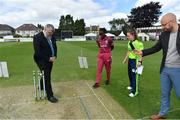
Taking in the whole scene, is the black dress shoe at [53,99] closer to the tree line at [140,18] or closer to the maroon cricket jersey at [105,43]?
the maroon cricket jersey at [105,43]

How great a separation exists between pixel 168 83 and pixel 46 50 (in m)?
3.20

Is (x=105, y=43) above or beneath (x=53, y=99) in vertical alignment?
above

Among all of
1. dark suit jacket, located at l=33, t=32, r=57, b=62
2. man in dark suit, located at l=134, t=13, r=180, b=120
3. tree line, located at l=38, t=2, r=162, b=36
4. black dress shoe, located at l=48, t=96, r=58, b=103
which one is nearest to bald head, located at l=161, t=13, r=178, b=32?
man in dark suit, located at l=134, t=13, r=180, b=120

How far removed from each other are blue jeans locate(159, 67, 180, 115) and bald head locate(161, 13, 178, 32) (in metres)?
0.80

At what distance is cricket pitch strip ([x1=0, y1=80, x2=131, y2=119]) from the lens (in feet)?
20.1

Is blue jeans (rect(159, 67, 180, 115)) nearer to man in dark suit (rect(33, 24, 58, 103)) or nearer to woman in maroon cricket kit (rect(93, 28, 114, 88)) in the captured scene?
man in dark suit (rect(33, 24, 58, 103))

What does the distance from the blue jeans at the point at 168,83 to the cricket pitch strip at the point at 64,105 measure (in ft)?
2.77

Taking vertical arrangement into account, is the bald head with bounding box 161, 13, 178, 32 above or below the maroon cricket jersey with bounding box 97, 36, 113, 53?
above

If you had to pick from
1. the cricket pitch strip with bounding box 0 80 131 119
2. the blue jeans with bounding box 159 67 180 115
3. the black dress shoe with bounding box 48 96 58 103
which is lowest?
the cricket pitch strip with bounding box 0 80 131 119

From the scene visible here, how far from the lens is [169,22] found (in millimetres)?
5035

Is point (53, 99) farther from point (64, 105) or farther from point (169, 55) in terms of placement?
point (169, 55)

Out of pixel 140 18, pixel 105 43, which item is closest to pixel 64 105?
pixel 105 43

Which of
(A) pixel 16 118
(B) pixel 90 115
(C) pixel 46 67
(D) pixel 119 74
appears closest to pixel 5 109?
(A) pixel 16 118

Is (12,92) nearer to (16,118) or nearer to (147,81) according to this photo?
(16,118)
